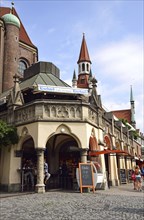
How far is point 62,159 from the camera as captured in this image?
20328mm

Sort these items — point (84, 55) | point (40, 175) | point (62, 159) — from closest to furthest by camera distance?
point (40, 175), point (62, 159), point (84, 55)

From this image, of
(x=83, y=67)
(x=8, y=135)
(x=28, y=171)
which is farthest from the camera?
(x=83, y=67)

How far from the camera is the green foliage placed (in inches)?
638

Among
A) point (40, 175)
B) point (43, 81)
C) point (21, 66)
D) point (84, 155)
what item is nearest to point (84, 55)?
point (21, 66)

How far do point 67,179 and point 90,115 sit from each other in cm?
464

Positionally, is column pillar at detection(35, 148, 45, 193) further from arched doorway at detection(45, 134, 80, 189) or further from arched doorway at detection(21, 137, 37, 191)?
arched doorway at detection(45, 134, 80, 189)

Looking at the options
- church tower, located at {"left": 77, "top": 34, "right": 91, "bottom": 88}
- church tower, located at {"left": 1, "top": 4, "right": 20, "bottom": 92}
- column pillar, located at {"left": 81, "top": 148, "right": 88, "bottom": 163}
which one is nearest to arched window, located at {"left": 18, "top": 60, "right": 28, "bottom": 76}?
church tower, located at {"left": 1, "top": 4, "right": 20, "bottom": 92}

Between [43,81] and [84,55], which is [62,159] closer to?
[43,81]

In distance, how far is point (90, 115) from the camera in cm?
1730

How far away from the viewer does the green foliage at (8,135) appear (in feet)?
53.2

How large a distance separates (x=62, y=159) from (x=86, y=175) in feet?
18.3

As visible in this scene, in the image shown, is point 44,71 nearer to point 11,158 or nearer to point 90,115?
point 90,115

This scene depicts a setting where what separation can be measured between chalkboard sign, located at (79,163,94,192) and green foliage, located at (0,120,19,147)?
15.6ft

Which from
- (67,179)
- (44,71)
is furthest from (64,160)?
(44,71)
